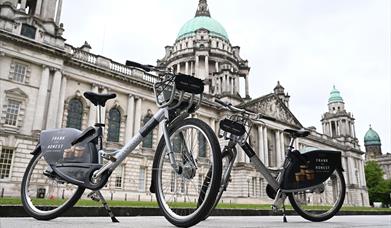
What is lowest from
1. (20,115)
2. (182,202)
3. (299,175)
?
(182,202)

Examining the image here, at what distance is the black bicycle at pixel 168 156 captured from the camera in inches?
145

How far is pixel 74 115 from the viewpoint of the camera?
25312 mm

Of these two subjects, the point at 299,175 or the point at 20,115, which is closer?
the point at 299,175

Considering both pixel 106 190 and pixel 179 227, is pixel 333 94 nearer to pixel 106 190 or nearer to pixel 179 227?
pixel 106 190

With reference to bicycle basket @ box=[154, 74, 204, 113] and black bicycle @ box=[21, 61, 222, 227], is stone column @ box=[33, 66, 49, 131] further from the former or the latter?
bicycle basket @ box=[154, 74, 204, 113]

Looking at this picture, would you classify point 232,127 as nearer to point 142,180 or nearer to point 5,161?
point 5,161

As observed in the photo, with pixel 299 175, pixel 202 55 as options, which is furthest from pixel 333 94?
pixel 299 175

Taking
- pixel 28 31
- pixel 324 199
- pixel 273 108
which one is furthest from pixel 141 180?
pixel 273 108

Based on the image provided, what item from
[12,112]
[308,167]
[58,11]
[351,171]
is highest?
[58,11]

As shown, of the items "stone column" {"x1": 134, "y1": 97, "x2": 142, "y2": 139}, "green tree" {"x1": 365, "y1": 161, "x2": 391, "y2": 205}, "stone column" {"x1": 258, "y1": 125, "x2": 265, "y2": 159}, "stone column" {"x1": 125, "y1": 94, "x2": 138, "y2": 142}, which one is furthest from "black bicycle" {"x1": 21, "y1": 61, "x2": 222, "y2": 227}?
"green tree" {"x1": 365, "y1": 161, "x2": 391, "y2": 205}

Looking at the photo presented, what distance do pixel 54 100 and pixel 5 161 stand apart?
552cm

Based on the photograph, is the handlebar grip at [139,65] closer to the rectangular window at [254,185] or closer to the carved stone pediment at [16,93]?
the carved stone pediment at [16,93]

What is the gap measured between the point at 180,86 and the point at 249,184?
109 ft

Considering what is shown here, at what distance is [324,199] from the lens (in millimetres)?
6586
